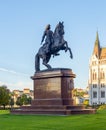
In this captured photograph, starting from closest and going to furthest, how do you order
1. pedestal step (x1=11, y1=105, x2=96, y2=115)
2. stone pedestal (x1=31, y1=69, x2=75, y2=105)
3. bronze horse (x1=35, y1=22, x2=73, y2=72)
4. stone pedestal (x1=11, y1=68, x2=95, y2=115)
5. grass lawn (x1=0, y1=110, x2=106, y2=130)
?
1. grass lawn (x1=0, y1=110, x2=106, y2=130)
2. pedestal step (x1=11, y1=105, x2=96, y2=115)
3. stone pedestal (x1=11, y1=68, x2=95, y2=115)
4. stone pedestal (x1=31, y1=69, x2=75, y2=105)
5. bronze horse (x1=35, y1=22, x2=73, y2=72)

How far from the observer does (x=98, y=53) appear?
5315 inches

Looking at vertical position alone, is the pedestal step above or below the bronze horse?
below

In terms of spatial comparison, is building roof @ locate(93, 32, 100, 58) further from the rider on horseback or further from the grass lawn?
the grass lawn

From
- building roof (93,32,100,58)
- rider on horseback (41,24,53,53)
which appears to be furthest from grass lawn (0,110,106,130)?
building roof (93,32,100,58)

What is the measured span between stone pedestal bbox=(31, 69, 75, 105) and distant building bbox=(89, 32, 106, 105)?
9962 centimetres

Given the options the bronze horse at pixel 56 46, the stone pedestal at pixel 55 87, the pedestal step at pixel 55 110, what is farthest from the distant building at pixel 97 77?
the pedestal step at pixel 55 110

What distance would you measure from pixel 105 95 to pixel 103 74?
26.5 feet

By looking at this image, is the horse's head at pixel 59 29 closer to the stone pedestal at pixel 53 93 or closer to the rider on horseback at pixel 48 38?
the rider on horseback at pixel 48 38

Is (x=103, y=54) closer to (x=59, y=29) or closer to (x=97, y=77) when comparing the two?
(x=97, y=77)

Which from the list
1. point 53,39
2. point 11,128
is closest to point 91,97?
point 53,39

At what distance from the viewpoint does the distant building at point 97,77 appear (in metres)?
129

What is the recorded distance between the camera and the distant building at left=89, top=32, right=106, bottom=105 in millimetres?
129125

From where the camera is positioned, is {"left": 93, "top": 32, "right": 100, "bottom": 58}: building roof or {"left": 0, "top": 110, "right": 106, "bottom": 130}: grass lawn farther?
{"left": 93, "top": 32, "right": 100, "bottom": 58}: building roof

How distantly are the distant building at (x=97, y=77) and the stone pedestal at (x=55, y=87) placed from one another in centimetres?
9962
